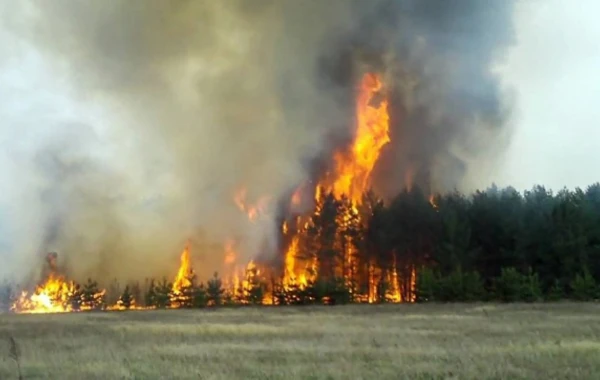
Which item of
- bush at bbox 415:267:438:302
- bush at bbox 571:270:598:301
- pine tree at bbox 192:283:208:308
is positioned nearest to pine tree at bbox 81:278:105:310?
pine tree at bbox 192:283:208:308

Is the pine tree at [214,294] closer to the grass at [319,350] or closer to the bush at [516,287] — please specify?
the bush at [516,287]

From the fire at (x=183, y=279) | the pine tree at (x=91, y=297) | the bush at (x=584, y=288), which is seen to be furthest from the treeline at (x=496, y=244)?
the pine tree at (x=91, y=297)

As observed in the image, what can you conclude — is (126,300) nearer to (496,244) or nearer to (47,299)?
(47,299)

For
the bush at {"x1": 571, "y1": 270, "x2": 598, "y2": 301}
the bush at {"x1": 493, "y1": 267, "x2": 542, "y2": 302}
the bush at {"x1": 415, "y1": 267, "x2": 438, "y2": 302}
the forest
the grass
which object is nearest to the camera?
the grass

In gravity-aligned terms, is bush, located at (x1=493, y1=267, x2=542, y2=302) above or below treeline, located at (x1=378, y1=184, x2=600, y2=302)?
below

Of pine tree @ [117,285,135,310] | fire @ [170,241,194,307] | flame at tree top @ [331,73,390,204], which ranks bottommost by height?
pine tree @ [117,285,135,310]

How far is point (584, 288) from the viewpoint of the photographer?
49781mm

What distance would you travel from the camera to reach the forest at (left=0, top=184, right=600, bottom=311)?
5303cm

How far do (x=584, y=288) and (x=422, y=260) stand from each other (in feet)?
50.0

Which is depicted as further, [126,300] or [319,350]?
[126,300]

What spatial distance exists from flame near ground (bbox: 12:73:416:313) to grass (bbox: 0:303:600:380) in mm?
27302

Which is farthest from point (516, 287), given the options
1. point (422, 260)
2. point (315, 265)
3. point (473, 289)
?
point (315, 265)

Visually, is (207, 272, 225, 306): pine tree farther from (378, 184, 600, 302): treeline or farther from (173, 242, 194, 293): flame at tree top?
(378, 184, 600, 302): treeline

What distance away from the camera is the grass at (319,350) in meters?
14.8
